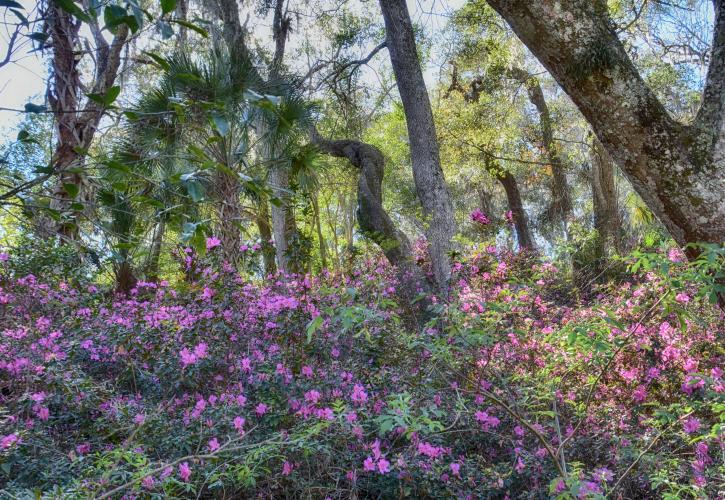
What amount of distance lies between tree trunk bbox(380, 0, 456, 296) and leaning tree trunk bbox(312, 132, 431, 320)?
48 centimetres

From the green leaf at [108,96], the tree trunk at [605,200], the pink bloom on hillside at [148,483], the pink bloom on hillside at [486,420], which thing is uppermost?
the tree trunk at [605,200]

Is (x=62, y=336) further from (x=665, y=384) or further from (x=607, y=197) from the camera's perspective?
(x=607, y=197)

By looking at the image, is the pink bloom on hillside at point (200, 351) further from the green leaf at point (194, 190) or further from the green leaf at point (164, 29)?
the green leaf at point (164, 29)

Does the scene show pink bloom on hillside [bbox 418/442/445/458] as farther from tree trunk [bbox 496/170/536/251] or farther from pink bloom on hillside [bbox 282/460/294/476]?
tree trunk [bbox 496/170/536/251]

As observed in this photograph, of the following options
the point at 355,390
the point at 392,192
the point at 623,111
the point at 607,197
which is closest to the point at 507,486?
the point at 355,390

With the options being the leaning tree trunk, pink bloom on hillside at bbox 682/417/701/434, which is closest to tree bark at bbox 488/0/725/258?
pink bloom on hillside at bbox 682/417/701/434

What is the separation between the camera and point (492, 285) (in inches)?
152

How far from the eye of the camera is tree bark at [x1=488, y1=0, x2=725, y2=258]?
2717mm

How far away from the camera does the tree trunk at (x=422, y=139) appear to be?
657 cm

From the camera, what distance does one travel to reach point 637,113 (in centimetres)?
278

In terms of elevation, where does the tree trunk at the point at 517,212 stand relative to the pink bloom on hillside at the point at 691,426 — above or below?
above

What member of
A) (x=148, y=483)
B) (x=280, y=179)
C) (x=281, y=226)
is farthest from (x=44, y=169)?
(x=281, y=226)

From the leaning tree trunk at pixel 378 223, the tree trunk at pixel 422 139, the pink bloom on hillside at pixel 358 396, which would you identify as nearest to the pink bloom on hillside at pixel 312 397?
the pink bloom on hillside at pixel 358 396

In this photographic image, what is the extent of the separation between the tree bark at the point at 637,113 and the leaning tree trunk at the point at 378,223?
10.1 ft
